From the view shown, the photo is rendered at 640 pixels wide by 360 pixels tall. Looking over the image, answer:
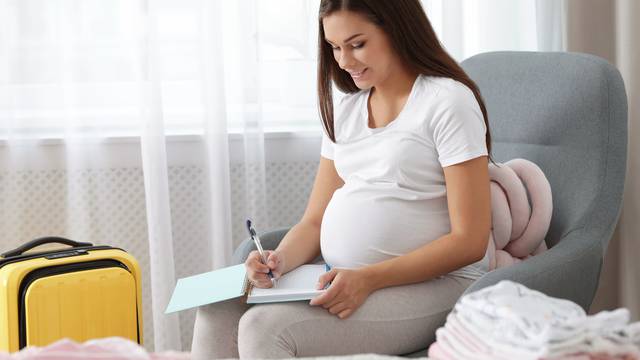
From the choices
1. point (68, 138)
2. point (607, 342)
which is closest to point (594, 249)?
point (607, 342)

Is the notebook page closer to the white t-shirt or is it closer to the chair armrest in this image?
the white t-shirt

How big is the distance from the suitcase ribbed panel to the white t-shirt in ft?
1.60

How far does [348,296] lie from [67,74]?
1160mm

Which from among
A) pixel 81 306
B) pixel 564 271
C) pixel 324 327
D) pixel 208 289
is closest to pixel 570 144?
pixel 564 271

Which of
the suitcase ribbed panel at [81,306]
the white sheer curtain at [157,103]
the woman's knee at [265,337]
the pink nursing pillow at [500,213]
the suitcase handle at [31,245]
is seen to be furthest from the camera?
the white sheer curtain at [157,103]

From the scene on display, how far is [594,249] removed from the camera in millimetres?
1528

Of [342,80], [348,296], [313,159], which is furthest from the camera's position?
[313,159]

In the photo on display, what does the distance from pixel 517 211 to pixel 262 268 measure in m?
0.49

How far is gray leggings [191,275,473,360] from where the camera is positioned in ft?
4.42

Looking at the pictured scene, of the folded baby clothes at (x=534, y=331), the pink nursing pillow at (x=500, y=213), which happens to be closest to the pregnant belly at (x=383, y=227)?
the pink nursing pillow at (x=500, y=213)

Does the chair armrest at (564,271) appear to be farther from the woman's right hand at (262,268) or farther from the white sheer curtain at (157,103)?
the white sheer curtain at (157,103)

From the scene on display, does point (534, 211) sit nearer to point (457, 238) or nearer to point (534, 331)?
point (457, 238)

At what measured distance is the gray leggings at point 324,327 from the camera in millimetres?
1346

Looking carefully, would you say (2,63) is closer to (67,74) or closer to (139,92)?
(67,74)
